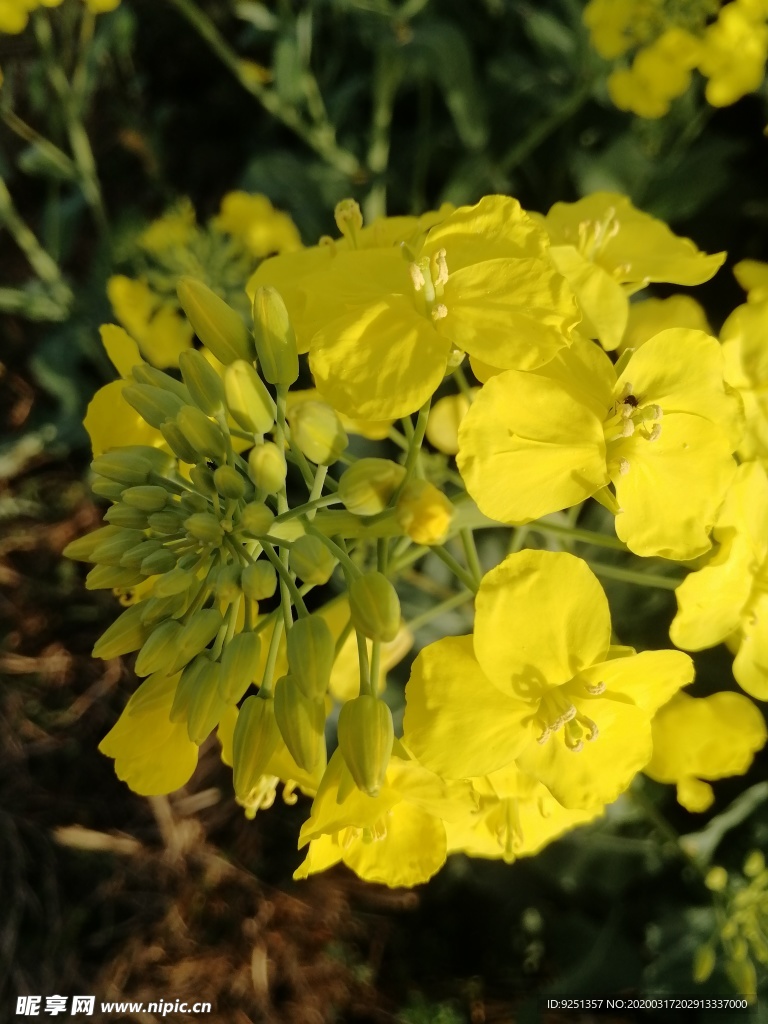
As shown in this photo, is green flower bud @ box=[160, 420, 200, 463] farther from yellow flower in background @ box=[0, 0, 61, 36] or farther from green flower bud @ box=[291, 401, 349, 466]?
yellow flower in background @ box=[0, 0, 61, 36]

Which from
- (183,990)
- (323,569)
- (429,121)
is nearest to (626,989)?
(183,990)

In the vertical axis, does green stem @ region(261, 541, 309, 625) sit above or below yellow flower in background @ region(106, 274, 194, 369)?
above

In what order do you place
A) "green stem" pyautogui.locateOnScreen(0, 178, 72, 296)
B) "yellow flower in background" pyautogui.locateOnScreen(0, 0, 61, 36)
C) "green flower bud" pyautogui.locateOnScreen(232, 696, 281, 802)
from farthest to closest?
1. "green stem" pyautogui.locateOnScreen(0, 178, 72, 296)
2. "yellow flower in background" pyautogui.locateOnScreen(0, 0, 61, 36)
3. "green flower bud" pyautogui.locateOnScreen(232, 696, 281, 802)

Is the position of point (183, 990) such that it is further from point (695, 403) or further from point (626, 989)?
point (695, 403)

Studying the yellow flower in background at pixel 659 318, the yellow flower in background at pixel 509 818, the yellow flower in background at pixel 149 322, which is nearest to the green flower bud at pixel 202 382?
the yellow flower in background at pixel 509 818

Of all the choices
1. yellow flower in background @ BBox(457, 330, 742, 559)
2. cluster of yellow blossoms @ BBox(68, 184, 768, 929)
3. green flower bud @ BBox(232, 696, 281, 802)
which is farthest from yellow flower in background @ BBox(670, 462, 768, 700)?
green flower bud @ BBox(232, 696, 281, 802)

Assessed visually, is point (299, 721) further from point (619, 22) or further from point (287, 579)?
point (619, 22)
